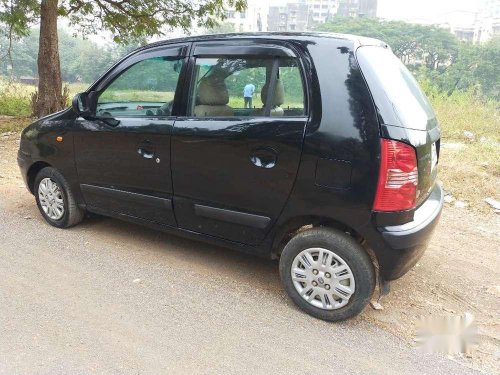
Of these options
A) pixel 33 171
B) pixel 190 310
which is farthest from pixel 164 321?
pixel 33 171

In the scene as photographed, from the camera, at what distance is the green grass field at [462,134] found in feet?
18.5

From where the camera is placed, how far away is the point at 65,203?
426 centimetres

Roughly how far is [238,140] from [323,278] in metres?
1.08

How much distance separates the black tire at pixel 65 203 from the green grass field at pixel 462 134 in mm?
874

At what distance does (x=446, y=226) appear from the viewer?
478 cm

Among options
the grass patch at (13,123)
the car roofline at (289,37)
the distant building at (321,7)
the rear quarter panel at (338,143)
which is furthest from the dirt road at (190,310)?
the distant building at (321,7)

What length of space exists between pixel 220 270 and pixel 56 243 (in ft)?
5.22

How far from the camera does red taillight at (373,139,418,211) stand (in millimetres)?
2590

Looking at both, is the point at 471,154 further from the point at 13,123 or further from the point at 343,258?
the point at 13,123

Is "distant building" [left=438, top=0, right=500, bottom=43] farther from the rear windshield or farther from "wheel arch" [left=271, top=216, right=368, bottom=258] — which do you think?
"wheel arch" [left=271, top=216, right=368, bottom=258]

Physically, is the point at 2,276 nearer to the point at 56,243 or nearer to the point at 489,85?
the point at 56,243

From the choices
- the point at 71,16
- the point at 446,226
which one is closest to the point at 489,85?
the point at 71,16

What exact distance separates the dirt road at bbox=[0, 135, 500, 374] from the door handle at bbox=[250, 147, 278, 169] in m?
0.98

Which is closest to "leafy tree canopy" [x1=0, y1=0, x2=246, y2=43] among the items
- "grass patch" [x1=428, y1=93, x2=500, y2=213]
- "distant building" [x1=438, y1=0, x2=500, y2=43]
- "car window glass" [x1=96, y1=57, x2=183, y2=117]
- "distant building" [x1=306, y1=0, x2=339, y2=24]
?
"grass patch" [x1=428, y1=93, x2=500, y2=213]
